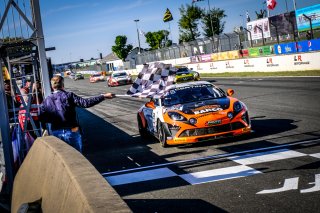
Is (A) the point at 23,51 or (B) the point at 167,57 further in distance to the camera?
(B) the point at 167,57

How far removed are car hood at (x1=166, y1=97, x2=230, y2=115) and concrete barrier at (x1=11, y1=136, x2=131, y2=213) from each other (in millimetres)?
3772

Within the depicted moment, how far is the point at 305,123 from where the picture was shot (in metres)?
9.65

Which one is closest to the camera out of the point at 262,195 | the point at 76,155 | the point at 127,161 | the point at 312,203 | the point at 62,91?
the point at 76,155

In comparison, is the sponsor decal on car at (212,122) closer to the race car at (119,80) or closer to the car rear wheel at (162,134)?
the car rear wheel at (162,134)

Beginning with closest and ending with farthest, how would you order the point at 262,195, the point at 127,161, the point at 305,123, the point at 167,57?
the point at 262,195 → the point at 127,161 → the point at 305,123 → the point at 167,57

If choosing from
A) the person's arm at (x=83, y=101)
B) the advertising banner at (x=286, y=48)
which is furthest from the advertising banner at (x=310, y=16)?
the person's arm at (x=83, y=101)

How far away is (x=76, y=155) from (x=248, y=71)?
103 feet

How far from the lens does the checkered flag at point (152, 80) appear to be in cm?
945

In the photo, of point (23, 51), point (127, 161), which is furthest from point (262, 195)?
point (23, 51)

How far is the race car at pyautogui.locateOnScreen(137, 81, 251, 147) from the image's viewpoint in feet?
27.2

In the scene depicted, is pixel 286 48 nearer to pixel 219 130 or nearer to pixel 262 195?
pixel 219 130

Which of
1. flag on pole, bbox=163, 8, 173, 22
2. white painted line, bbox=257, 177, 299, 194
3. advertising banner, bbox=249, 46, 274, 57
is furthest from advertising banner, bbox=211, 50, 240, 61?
white painted line, bbox=257, 177, 299, 194

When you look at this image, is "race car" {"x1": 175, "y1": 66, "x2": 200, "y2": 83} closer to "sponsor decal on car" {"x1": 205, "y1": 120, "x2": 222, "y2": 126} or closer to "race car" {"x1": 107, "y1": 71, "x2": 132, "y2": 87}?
"race car" {"x1": 107, "y1": 71, "x2": 132, "y2": 87}

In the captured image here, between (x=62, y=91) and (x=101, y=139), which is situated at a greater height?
(x=62, y=91)
